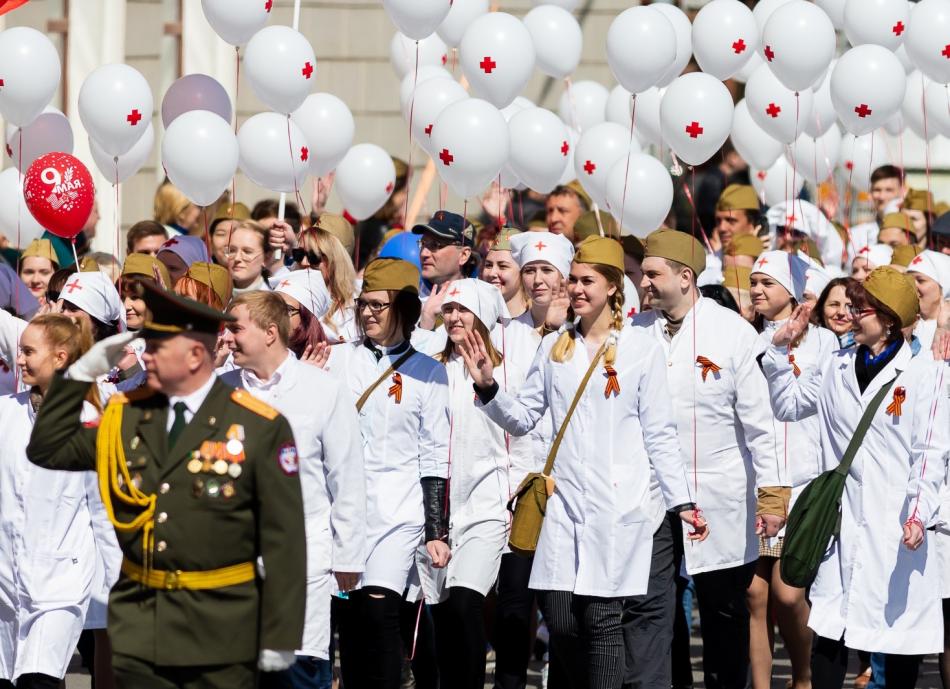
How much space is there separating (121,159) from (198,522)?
5.21 m

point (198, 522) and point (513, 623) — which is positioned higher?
point (198, 522)

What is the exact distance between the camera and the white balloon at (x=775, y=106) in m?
11.2

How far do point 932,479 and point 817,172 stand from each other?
503 centimetres

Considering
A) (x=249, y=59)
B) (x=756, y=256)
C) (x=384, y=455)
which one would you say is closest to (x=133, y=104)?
(x=249, y=59)

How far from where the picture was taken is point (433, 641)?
8.91 metres

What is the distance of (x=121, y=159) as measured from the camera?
10.6 metres

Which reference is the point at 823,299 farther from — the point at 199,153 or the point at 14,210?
the point at 14,210

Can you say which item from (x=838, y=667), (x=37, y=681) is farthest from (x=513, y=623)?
(x=37, y=681)

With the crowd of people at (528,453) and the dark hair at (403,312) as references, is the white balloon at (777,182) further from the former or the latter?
the dark hair at (403,312)

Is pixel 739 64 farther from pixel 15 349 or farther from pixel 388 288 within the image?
pixel 15 349

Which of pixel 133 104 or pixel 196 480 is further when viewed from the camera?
pixel 133 104

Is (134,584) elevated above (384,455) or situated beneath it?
situated beneath

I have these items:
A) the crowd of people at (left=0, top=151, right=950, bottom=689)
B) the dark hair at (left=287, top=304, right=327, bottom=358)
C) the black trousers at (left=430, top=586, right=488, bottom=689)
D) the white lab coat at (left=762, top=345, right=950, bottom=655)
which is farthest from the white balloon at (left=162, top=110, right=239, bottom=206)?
the white lab coat at (left=762, top=345, right=950, bottom=655)

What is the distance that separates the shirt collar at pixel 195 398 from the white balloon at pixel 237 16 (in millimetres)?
4590
